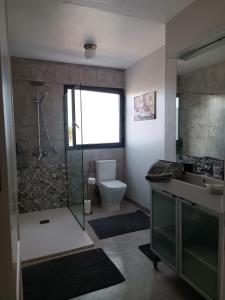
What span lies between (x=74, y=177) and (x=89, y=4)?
2378 mm

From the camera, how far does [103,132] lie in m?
3.96

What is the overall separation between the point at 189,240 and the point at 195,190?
1.50 feet

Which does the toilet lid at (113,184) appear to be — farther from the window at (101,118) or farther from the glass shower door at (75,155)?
the window at (101,118)

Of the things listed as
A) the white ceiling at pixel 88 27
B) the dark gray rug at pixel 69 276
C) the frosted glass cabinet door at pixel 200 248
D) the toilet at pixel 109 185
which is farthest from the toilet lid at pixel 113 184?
the white ceiling at pixel 88 27

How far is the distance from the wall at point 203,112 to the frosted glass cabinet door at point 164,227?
64cm

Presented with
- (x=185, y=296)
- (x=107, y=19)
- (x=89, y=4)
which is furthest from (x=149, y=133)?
(x=185, y=296)

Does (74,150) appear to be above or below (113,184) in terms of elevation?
above

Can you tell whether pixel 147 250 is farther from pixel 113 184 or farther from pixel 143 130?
pixel 143 130

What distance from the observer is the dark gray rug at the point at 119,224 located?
9.26 feet

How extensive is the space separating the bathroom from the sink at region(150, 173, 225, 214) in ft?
0.43

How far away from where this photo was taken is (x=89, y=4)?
1.91 m

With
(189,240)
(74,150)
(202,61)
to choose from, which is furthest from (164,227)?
(74,150)

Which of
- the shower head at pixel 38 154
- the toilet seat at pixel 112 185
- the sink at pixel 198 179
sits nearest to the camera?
the sink at pixel 198 179

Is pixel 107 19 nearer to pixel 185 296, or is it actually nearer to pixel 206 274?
pixel 206 274
